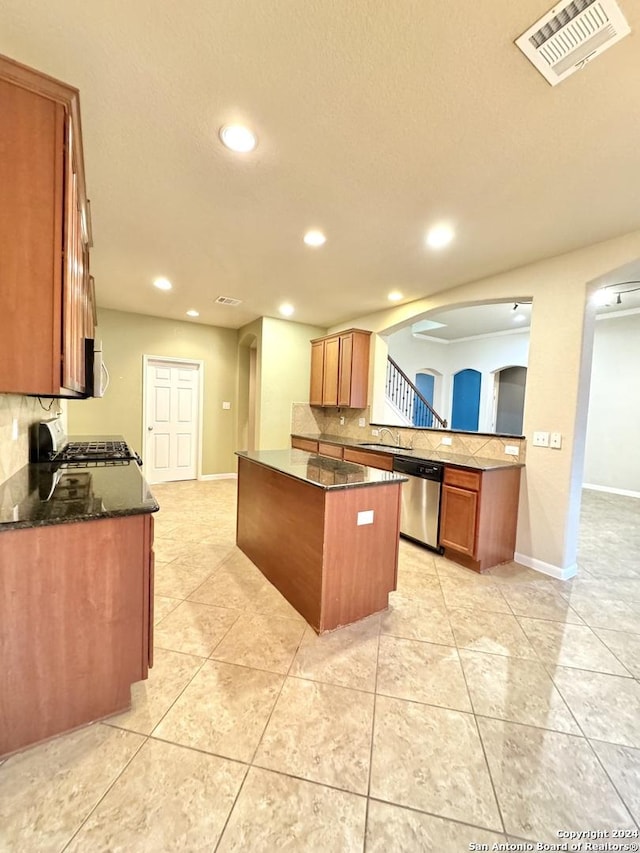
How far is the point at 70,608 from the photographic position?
52.1 inches

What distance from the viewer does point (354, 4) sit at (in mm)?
1140

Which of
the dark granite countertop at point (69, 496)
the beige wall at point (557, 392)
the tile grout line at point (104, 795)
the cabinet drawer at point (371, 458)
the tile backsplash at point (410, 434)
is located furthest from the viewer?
the cabinet drawer at point (371, 458)

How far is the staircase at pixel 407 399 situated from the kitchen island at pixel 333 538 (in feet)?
12.2

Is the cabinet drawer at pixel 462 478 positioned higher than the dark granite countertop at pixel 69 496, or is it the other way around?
the dark granite countertop at pixel 69 496

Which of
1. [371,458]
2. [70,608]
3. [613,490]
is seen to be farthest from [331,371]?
[613,490]

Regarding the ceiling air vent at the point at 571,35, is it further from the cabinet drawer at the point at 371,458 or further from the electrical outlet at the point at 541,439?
the cabinet drawer at the point at 371,458

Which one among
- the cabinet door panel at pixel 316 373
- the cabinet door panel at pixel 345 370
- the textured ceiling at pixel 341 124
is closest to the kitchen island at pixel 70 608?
the textured ceiling at pixel 341 124

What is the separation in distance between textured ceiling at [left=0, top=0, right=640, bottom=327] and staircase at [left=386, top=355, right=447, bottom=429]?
A: 3.18 meters

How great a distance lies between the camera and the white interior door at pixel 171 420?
18.5 ft

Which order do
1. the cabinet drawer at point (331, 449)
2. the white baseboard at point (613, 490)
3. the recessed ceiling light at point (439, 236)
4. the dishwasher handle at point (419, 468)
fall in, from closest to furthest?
the recessed ceiling light at point (439, 236)
the dishwasher handle at point (419, 468)
the cabinet drawer at point (331, 449)
the white baseboard at point (613, 490)

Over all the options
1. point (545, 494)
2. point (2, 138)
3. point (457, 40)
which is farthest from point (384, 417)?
point (2, 138)

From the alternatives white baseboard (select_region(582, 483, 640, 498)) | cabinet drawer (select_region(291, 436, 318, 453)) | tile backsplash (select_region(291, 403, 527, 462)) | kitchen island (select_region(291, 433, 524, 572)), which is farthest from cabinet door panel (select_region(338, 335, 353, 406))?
white baseboard (select_region(582, 483, 640, 498))

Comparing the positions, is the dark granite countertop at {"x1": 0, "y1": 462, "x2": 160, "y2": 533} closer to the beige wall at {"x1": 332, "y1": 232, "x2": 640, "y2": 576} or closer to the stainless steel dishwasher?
the stainless steel dishwasher

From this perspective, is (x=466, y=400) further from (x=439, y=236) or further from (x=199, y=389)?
(x=439, y=236)
